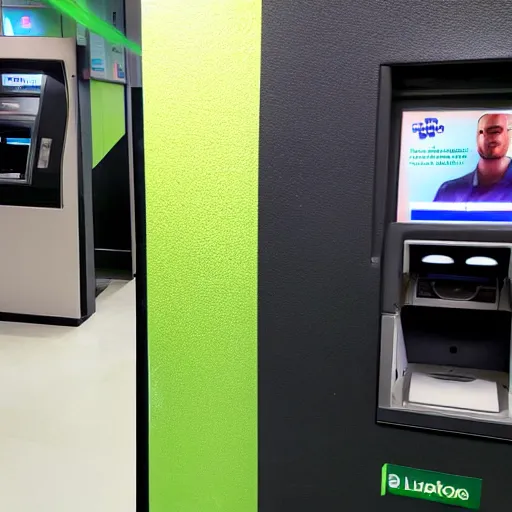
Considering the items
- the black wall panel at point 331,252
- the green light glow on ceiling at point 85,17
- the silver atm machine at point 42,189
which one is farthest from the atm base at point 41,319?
the black wall panel at point 331,252

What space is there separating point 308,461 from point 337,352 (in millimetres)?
284

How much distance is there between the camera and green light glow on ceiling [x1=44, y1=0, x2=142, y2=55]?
4.14 metres

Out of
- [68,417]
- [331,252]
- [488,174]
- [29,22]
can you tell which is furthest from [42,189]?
[488,174]

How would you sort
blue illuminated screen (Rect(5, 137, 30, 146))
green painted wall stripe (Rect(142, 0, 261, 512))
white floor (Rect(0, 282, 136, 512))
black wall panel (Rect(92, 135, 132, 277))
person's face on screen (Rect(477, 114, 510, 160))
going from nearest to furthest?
1. person's face on screen (Rect(477, 114, 510, 160))
2. green painted wall stripe (Rect(142, 0, 261, 512))
3. white floor (Rect(0, 282, 136, 512))
4. blue illuminated screen (Rect(5, 137, 30, 146))
5. black wall panel (Rect(92, 135, 132, 277))

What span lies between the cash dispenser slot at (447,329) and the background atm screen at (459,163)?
58 mm

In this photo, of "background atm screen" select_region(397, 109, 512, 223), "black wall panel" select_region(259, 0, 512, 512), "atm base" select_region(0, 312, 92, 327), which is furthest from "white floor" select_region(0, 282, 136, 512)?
"background atm screen" select_region(397, 109, 512, 223)

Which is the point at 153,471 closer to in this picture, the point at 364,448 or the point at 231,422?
the point at 231,422

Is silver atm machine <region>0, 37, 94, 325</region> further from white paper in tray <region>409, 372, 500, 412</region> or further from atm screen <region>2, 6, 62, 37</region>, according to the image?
white paper in tray <region>409, 372, 500, 412</region>

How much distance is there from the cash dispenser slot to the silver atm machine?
3220 millimetres

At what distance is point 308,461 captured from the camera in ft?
5.16

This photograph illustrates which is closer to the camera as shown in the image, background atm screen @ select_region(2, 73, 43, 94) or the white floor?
the white floor

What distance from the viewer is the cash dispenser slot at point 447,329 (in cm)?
141

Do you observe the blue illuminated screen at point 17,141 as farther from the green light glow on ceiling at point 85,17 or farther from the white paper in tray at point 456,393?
the white paper in tray at point 456,393

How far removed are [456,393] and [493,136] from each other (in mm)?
566
